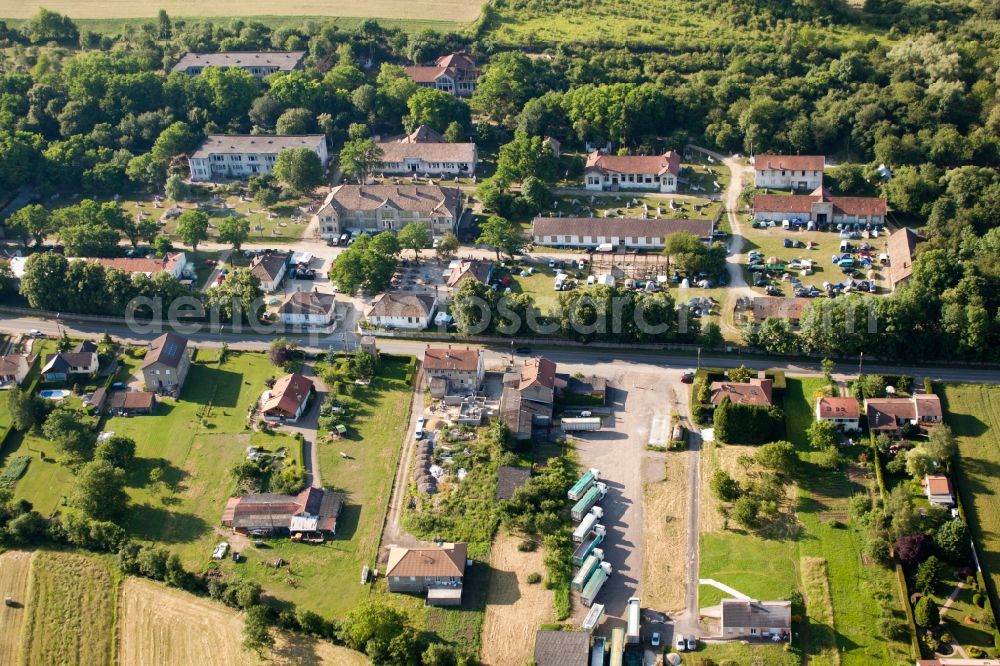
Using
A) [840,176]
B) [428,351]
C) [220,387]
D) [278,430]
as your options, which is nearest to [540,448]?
[428,351]

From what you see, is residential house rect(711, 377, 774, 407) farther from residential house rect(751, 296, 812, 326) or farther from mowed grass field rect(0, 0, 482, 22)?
mowed grass field rect(0, 0, 482, 22)

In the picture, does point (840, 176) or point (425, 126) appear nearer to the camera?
point (840, 176)

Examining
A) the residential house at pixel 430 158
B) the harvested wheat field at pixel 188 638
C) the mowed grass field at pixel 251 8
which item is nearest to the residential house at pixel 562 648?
the harvested wheat field at pixel 188 638

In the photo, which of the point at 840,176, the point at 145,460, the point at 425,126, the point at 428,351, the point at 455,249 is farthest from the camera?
the point at 425,126

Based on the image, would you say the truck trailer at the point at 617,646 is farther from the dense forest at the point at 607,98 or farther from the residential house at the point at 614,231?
the dense forest at the point at 607,98

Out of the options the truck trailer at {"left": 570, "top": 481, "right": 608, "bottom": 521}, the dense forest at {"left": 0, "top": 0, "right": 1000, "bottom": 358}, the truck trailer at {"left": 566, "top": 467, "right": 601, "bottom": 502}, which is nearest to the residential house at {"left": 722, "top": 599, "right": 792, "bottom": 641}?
the truck trailer at {"left": 570, "top": 481, "right": 608, "bottom": 521}

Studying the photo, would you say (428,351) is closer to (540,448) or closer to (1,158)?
(540,448)

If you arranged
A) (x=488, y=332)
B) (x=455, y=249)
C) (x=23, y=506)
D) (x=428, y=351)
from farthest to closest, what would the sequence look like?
(x=455, y=249), (x=488, y=332), (x=428, y=351), (x=23, y=506)
